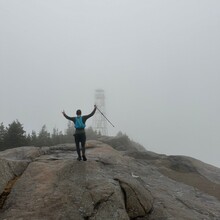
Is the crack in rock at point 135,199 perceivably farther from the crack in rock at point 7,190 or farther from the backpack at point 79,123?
the crack in rock at point 7,190

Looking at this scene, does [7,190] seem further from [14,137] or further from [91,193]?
[14,137]

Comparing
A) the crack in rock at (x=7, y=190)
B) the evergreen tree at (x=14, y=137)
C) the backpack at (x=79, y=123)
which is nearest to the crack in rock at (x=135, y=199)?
the backpack at (x=79, y=123)

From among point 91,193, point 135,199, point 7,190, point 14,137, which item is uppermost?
point 14,137

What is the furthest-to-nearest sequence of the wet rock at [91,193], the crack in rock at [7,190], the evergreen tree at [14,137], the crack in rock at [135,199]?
the evergreen tree at [14,137] → the crack in rock at [135,199] → the crack in rock at [7,190] → the wet rock at [91,193]

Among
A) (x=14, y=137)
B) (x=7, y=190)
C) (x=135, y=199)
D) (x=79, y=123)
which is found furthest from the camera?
(x=14, y=137)

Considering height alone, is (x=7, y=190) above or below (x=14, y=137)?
below

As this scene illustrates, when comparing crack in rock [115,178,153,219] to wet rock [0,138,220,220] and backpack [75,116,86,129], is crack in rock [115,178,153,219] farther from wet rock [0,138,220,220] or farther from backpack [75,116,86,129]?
backpack [75,116,86,129]

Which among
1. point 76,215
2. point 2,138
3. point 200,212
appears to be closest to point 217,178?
point 200,212

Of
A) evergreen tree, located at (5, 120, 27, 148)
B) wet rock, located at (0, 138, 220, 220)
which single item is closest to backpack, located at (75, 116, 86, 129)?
wet rock, located at (0, 138, 220, 220)

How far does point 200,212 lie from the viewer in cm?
1761

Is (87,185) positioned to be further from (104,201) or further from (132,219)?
(132,219)

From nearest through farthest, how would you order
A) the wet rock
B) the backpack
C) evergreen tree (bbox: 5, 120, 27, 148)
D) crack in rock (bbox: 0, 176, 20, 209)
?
the wet rock
crack in rock (bbox: 0, 176, 20, 209)
the backpack
evergreen tree (bbox: 5, 120, 27, 148)

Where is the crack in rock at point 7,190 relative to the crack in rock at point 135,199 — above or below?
above

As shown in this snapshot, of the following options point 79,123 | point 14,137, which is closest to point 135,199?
point 79,123
